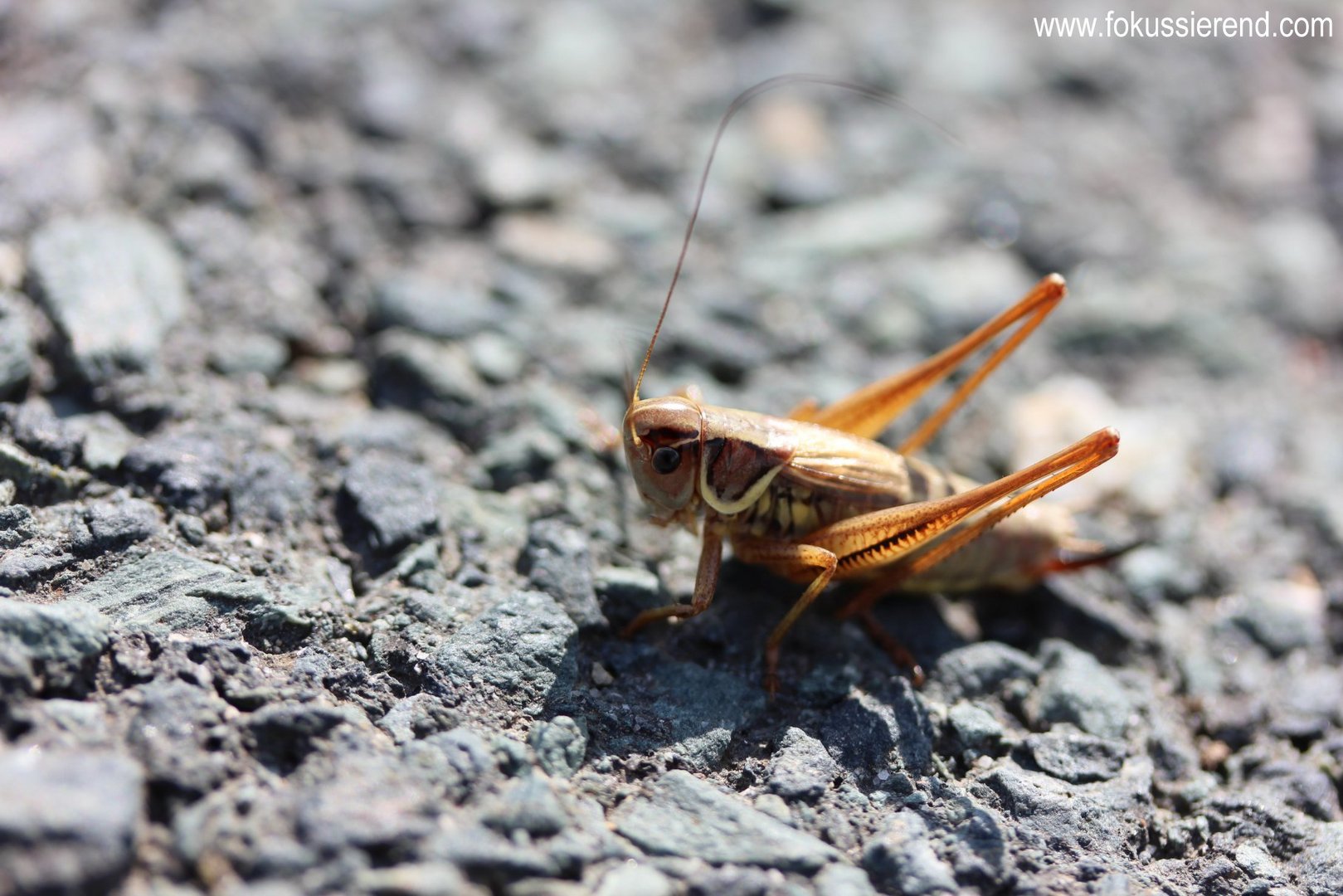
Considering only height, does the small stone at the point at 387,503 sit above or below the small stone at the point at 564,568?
above

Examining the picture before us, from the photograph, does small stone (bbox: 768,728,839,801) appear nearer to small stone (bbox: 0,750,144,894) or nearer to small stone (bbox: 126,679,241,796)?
small stone (bbox: 126,679,241,796)

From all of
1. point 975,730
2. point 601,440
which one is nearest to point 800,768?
point 975,730

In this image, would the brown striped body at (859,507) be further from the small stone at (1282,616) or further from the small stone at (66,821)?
A: the small stone at (66,821)

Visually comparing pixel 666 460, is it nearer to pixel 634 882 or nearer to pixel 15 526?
pixel 634 882

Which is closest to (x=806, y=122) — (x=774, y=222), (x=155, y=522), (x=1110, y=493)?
(x=774, y=222)

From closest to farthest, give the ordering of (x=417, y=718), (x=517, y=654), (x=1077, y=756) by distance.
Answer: (x=417, y=718) < (x=517, y=654) < (x=1077, y=756)

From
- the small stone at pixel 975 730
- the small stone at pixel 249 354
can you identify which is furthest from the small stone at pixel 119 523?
the small stone at pixel 975 730

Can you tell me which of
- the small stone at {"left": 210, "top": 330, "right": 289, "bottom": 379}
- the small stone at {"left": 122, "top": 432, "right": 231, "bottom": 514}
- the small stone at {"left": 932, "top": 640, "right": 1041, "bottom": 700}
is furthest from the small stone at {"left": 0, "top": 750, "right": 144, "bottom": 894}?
the small stone at {"left": 932, "top": 640, "right": 1041, "bottom": 700}
